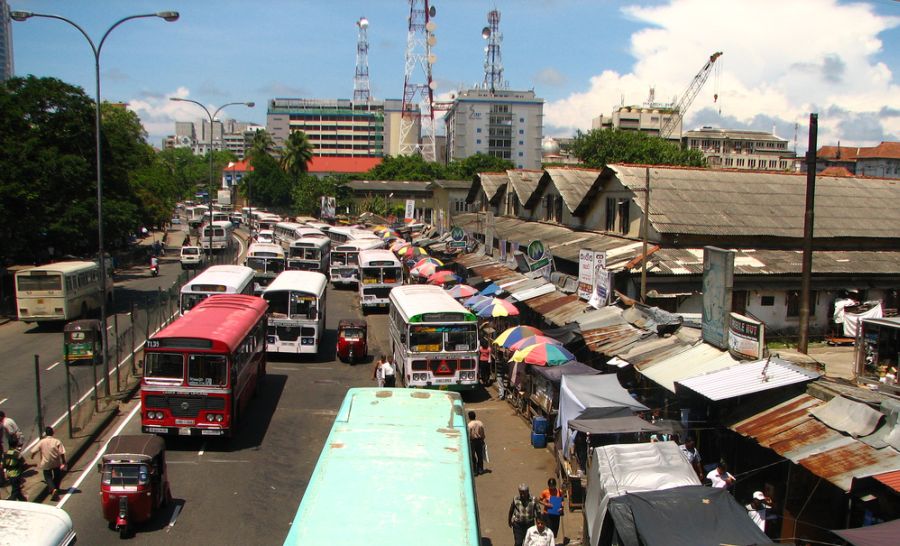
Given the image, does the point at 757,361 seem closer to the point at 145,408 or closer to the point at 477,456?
the point at 477,456

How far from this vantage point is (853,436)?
38.3 feet

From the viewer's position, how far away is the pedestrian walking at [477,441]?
1631cm

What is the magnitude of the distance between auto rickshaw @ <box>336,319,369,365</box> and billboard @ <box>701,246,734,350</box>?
13.6m

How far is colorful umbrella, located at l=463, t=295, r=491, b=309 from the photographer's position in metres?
27.6

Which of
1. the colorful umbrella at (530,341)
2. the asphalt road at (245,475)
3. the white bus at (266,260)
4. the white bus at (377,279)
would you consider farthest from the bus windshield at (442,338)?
the white bus at (266,260)

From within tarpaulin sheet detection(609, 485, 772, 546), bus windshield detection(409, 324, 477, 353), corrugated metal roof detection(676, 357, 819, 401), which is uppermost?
corrugated metal roof detection(676, 357, 819, 401)

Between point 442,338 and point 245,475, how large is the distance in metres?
7.92

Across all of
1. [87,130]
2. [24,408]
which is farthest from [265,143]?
[24,408]

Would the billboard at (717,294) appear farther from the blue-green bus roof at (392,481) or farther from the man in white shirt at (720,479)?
the blue-green bus roof at (392,481)

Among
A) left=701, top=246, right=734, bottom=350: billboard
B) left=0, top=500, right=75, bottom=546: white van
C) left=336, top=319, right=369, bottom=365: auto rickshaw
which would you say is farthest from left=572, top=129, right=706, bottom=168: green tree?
left=0, top=500, right=75, bottom=546: white van

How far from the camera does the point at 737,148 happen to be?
17338cm

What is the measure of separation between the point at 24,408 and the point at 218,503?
30.1 ft

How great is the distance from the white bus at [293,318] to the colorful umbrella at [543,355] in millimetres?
9756

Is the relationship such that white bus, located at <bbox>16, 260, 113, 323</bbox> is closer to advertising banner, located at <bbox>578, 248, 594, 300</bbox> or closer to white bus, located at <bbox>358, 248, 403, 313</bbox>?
white bus, located at <bbox>358, 248, 403, 313</bbox>
